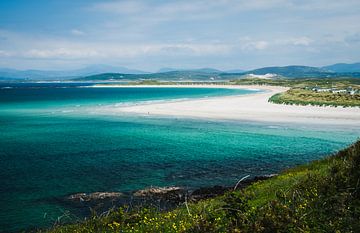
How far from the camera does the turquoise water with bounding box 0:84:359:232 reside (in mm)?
21328

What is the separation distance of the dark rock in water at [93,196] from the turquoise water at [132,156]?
0.78 metres

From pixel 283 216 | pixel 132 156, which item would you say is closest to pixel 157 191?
pixel 132 156

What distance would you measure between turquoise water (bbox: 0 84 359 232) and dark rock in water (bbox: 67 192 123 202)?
78 cm

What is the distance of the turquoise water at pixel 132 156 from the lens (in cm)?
2133

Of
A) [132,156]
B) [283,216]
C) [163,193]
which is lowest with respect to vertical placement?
[163,193]

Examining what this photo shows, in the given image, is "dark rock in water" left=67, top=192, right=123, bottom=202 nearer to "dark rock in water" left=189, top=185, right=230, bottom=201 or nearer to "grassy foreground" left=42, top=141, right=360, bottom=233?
"dark rock in water" left=189, top=185, right=230, bottom=201

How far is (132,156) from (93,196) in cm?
1036

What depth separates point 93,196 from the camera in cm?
2045

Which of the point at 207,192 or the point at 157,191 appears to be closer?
the point at 207,192

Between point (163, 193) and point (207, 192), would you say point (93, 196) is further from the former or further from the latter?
point (207, 192)

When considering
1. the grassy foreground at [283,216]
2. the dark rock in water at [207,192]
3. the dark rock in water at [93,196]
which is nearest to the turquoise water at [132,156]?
the dark rock in water at [93,196]

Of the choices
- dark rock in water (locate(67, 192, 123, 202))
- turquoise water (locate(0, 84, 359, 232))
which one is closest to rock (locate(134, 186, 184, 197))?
turquoise water (locate(0, 84, 359, 232))

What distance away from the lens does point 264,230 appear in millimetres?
8727

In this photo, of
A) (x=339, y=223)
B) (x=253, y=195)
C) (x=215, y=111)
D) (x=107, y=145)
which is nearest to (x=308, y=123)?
(x=215, y=111)
